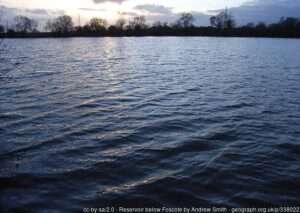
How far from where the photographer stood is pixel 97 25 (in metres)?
180

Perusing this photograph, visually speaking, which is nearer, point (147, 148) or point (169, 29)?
point (147, 148)

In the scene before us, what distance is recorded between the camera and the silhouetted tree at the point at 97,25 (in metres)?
167

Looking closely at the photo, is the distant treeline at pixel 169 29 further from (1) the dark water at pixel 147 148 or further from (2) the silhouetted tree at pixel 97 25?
(1) the dark water at pixel 147 148

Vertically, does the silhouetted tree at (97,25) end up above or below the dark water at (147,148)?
above

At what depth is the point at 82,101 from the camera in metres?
15.6

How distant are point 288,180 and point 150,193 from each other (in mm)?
3855

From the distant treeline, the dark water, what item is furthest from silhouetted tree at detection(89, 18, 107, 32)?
the dark water

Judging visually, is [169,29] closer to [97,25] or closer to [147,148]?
[97,25]

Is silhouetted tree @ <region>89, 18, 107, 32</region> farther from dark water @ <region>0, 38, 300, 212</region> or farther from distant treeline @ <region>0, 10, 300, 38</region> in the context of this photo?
dark water @ <region>0, 38, 300, 212</region>

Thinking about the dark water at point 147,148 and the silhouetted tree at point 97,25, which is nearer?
the dark water at point 147,148

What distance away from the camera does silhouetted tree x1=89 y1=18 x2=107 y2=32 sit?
167 m

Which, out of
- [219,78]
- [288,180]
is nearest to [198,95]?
[219,78]

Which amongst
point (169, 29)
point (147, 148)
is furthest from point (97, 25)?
point (147, 148)

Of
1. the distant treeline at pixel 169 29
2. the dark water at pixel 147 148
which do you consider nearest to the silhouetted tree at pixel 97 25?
the distant treeline at pixel 169 29
